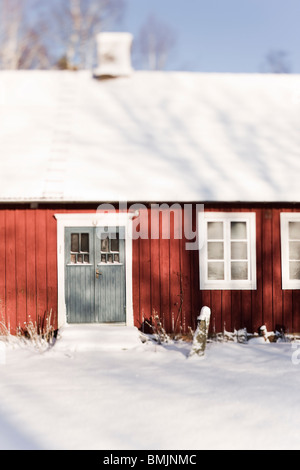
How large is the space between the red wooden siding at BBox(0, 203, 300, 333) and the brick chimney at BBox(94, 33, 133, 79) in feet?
16.9

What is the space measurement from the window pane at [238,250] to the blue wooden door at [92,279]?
7.43 ft

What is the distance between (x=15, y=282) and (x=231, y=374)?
481 cm

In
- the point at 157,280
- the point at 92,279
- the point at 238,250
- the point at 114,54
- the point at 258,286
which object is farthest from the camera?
the point at 114,54

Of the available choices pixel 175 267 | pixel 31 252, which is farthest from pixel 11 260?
pixel 175 267

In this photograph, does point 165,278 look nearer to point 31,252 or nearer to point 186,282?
point 186,282

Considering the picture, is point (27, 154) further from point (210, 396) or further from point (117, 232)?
point (210, 396)

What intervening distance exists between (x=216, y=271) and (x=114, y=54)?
23.0 feet

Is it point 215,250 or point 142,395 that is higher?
point 215,250

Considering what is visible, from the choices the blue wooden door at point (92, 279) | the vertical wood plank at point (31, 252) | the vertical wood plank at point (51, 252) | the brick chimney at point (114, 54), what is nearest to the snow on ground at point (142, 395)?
the blue wooden door at point (92, 279)

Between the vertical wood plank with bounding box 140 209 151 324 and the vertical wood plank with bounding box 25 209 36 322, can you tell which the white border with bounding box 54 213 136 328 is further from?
the vertical wood plank with bounding box 25 209 36 322

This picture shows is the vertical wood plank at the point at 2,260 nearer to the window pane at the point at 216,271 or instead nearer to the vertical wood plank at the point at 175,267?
the vertical wood plank at the point at 175,267

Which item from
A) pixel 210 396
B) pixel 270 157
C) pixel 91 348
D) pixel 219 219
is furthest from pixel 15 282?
pixel 270 157

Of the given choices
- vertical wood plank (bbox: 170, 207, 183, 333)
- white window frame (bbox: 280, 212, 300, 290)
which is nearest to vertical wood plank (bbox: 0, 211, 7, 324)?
vertical wood plank (bbox: 170, 207, 183, 333)

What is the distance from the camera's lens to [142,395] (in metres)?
6.14
